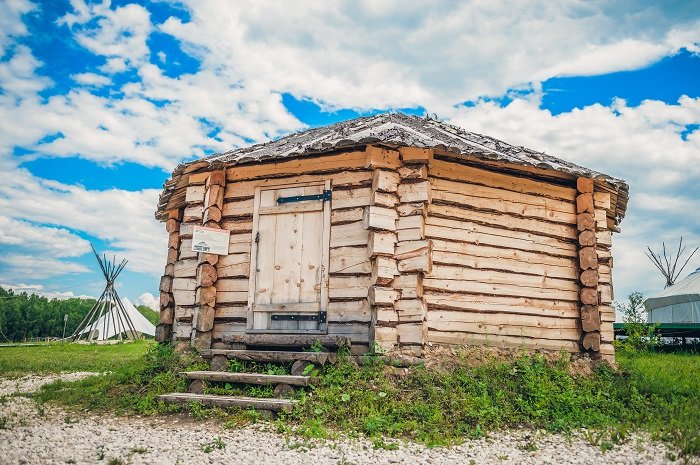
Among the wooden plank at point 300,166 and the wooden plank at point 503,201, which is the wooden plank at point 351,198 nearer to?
the wooden plank at point 300,166

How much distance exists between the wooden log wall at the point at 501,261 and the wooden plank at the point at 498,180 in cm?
2

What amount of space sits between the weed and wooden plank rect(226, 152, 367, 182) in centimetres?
445

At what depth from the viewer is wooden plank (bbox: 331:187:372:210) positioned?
817 cm

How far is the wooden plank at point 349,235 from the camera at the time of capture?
8.03 meters

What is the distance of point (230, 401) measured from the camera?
265 inches

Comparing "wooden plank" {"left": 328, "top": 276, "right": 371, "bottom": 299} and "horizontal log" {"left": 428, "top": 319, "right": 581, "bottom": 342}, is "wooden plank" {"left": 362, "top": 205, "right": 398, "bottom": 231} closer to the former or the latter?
"wooden plank" {"left": 328, "top": 276, "right": 371, "bottom": 299}

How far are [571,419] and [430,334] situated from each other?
2.19 meters

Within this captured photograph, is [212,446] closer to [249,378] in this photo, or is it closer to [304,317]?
[249,378]

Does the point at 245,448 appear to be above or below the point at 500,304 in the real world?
below

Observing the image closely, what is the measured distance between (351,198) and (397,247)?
111cm

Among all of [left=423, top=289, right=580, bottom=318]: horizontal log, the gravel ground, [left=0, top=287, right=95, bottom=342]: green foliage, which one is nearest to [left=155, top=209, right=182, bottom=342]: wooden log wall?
the gravel ground

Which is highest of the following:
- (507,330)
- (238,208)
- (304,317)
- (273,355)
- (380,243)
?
(238,208)

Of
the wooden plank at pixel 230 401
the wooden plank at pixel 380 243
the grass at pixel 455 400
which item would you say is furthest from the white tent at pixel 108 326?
the wooden plank at pixel 380 243

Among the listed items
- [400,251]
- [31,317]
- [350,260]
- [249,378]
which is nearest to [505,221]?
[400,251]
